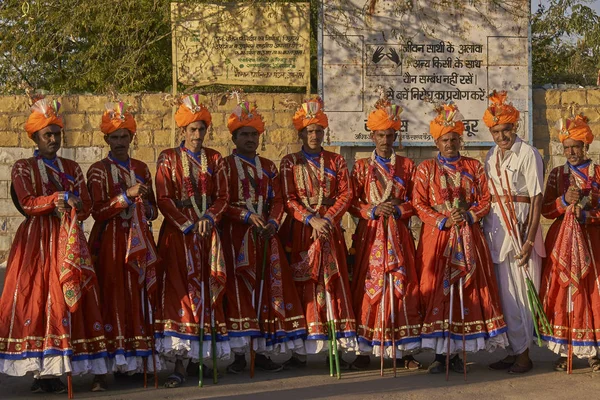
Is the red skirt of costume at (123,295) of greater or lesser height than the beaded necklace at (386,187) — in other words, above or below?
below

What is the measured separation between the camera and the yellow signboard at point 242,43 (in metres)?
11.4

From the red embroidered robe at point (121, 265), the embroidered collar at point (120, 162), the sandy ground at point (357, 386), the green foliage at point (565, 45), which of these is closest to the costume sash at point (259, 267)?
the sandy ground at point (357, 386)

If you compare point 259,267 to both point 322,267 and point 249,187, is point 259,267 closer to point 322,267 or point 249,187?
point 322,267

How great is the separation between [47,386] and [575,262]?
4.39 meters

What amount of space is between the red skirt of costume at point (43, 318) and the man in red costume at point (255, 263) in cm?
113

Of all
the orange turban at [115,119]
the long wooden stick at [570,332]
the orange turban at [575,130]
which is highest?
the orange turban at [115,119]

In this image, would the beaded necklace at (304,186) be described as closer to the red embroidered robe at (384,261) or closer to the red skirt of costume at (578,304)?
the red embroidered robe at (384,261)

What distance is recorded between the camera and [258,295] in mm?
7469

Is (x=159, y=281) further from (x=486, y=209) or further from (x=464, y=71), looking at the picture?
A: (x=464, y=71)

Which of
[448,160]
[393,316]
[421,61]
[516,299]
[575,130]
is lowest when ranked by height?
[393,316]

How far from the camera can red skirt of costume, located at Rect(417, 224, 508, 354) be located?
735 centimetres

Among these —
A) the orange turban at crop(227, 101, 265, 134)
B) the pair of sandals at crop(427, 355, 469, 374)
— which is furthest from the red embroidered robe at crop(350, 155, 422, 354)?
the orange turban at crop(227, 101, 265, 134)

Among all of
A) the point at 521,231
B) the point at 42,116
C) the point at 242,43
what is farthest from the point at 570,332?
the point at 242,43

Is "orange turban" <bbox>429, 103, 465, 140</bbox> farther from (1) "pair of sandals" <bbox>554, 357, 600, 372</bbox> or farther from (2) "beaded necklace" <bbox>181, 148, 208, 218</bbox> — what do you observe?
(1) "pair of sandals" <bbox>554, 357, 600, 372</bbox>
